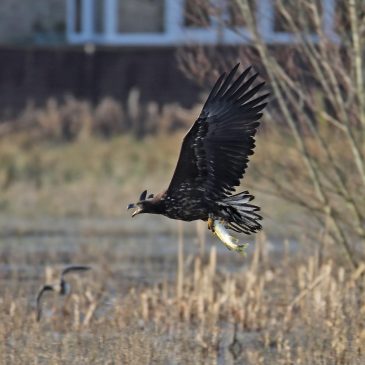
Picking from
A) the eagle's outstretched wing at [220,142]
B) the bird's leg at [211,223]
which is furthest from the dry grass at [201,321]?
the eagle's outstretched wing at [220,142]

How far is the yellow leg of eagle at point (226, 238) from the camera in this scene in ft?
26.2

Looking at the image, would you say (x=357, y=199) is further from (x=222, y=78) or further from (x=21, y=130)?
(x=21, y=130)

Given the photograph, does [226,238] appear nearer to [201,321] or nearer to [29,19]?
[201,321]

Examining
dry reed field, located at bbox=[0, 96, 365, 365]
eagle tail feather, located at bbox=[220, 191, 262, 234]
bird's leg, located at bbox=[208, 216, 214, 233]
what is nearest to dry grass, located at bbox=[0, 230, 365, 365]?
dry reed field, located at bbox=[0, 96, 365, 365]

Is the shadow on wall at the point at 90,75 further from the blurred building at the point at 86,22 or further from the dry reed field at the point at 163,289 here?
the dry reed field at the point at 163,289

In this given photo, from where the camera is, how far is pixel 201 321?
32.7 ft

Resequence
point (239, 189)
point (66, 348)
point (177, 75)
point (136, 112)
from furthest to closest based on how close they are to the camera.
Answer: point (177, 75) < point (136, 112) < point (239, 189) < point (66, 348)

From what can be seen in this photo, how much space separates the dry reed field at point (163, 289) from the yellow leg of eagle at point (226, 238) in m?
0.89

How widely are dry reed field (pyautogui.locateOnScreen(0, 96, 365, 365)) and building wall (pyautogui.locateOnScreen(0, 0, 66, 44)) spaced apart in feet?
41.0

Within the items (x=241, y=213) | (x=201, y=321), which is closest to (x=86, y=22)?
(x=201, y=321)

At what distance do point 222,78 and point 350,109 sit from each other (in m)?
2.90

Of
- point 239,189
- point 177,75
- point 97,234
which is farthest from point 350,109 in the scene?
point 177,75

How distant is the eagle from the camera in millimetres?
8180

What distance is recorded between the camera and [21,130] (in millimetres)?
22219
